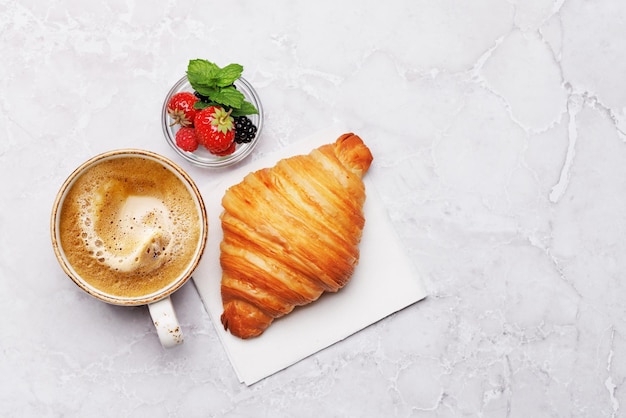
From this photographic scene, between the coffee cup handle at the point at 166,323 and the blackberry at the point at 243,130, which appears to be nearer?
the coffee cup handle at the point at 166,323

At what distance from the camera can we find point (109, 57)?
4.60ft

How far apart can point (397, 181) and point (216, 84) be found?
1.29 ft

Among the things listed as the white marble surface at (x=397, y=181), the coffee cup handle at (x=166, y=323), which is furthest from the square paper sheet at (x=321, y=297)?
the coffee cup handle at (x=166, y=323)

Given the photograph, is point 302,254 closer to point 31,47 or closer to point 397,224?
point 397,224

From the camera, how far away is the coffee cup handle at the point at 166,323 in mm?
1229

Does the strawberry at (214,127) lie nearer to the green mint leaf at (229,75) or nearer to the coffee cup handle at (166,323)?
the green mint leaf at (229,75)

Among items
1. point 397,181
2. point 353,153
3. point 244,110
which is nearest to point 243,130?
point 244,110

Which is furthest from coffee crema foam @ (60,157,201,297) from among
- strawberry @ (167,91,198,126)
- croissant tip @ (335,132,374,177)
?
croissant tip @ (335,132,374,177)

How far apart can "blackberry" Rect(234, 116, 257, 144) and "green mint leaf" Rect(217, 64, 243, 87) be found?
0.22ft

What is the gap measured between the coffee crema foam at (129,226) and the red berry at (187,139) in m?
0.07

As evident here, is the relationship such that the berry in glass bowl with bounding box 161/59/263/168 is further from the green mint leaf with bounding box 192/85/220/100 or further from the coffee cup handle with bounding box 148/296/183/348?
the coffee cup handle with bounding box 148/296/183/348

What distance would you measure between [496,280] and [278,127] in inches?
20.5

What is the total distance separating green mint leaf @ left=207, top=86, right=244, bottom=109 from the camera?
130cm

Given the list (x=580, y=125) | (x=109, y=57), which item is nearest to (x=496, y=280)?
(x=580, y=125)
